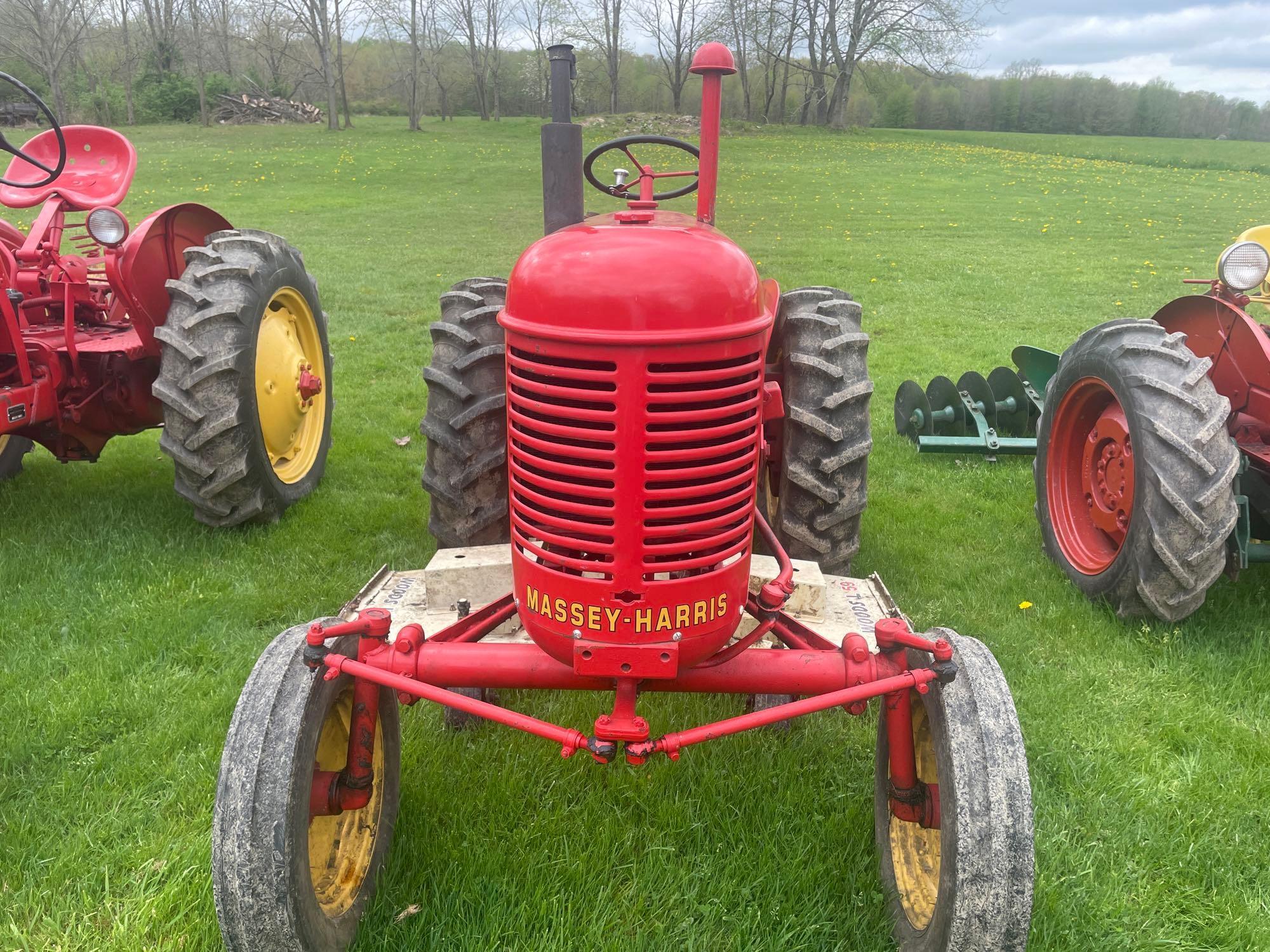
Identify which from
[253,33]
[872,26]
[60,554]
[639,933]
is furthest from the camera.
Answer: [253,33]

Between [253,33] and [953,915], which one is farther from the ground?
[253,33]

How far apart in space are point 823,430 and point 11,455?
4.26 m

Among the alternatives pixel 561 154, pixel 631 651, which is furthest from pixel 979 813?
pixel 561 154

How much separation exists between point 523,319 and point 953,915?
1.44m

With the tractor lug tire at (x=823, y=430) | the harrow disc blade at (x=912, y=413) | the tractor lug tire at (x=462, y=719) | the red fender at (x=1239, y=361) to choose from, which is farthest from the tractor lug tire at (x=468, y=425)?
the harrow disc blade at (x=912, y=413)

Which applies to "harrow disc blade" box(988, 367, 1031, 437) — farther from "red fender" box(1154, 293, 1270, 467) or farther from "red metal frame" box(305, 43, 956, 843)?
"red metal frame" box(305, 43, 956, 843)

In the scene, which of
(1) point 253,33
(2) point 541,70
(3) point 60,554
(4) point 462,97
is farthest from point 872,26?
(3) point 60,554

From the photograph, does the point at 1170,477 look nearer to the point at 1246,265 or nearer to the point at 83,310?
the point at 1246,265

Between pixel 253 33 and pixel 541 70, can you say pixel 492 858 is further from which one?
pixel 253 33

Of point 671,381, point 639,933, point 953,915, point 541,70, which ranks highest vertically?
point 541,70

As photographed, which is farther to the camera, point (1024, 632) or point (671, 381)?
point (1024, 632)

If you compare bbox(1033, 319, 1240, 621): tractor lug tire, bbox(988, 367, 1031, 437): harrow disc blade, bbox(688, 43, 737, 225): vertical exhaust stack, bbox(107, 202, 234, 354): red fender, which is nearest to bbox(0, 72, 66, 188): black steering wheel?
bbox(107, 202, 234, 354): red fender

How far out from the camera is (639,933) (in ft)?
7.24

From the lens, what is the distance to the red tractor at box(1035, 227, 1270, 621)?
3158 mm
